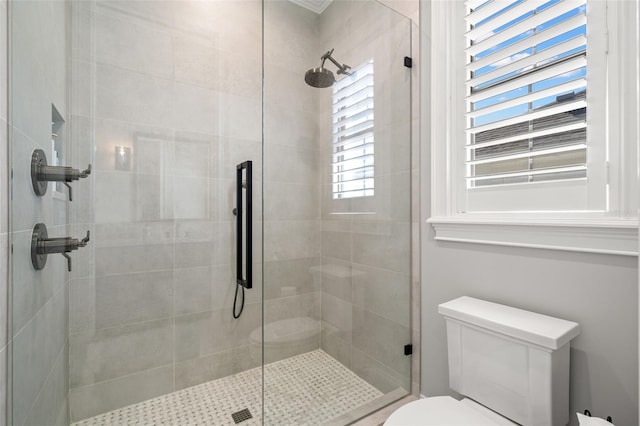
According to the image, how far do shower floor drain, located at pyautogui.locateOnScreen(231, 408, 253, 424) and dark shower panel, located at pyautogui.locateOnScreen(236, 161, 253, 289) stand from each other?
0.64 metres

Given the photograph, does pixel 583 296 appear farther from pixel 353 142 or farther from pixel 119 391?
pixel 119 391

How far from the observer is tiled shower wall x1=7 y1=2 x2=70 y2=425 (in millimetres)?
839


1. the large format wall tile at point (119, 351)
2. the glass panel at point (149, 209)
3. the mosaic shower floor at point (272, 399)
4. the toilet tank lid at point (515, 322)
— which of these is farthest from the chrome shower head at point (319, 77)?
the large format wall tile at point (119, 351)

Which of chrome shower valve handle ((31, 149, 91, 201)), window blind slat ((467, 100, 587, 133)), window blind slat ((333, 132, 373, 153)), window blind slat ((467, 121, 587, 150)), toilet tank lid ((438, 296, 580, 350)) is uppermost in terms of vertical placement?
window blind slat ((467, 100, 587, 133))

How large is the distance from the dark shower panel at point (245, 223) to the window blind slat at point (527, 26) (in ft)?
3.86

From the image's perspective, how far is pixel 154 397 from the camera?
5.54 ft

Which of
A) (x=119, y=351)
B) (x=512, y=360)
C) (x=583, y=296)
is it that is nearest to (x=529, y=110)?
(x=583, y=296)

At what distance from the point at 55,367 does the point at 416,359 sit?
64.1 inches

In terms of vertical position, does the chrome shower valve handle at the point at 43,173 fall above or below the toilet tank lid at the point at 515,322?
above

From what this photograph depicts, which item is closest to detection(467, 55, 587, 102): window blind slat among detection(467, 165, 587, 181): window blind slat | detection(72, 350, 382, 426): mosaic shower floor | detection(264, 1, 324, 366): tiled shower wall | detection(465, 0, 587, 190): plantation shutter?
detection(465, 0, 587, 190): plantation shutter

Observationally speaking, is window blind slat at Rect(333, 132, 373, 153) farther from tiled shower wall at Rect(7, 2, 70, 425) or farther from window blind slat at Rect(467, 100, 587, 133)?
tiled shower wall at Rect(7, 2, 70, 425)

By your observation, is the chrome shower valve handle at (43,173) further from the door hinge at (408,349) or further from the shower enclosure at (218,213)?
the door hinge at (408,349)

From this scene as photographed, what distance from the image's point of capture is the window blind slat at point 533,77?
1087 millimetres

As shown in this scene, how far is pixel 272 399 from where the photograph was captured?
135 centimetres
